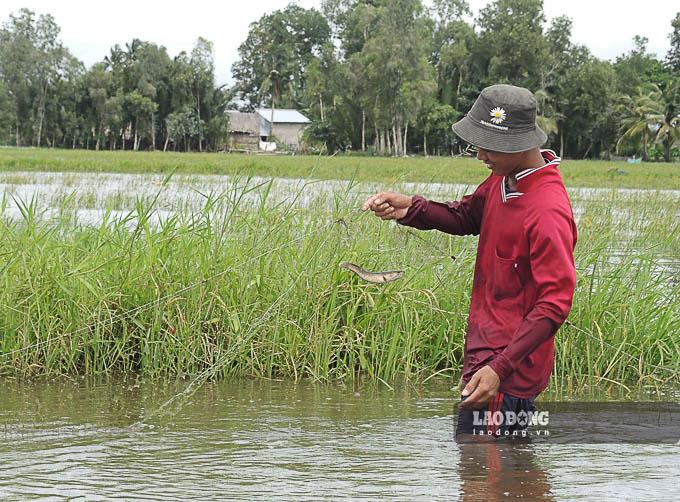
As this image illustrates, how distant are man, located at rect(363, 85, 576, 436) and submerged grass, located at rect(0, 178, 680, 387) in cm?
217

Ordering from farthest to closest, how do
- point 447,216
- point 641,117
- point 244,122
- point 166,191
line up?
point 244,122
point 641,117
point 166,191
point 447,216

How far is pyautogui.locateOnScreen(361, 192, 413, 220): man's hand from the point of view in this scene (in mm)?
3312

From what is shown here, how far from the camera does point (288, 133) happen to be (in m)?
76.1

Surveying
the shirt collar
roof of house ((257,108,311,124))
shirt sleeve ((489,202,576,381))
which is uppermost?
roof of house ((257,108,311,124))

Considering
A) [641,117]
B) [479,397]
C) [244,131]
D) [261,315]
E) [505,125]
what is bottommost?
[261,315]

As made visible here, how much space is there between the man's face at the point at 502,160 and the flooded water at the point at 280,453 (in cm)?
103

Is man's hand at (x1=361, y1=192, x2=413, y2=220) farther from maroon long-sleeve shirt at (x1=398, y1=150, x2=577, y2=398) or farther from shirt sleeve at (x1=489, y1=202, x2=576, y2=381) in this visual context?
shirt sleeve at (x1=489, y1=202, x2=576, y2=381)

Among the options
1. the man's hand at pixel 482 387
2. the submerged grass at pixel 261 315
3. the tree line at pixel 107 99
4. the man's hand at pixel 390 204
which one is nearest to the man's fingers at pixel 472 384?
the man's hand at pixel 482 387

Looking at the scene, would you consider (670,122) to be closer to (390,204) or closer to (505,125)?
(390,204)

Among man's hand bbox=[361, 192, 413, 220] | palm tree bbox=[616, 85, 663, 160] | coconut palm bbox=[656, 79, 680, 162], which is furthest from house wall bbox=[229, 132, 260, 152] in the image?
man's hand bbox=[361, 192, 413, 220]

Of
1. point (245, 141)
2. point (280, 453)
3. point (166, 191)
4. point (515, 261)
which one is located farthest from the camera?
point (245, 141)

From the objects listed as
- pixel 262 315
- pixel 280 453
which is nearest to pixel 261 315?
pixel 262 315

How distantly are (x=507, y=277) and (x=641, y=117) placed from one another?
190 ft

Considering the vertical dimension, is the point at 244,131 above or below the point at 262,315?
above
